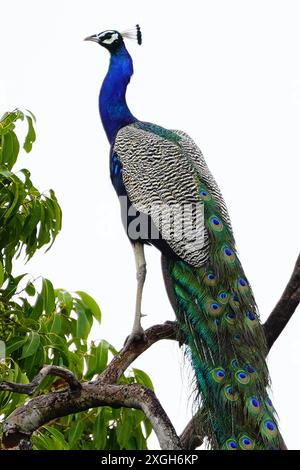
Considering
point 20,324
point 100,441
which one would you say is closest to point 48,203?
point 20,324

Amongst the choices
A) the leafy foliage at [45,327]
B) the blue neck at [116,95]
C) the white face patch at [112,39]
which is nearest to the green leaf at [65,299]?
the leafy foliage at [45,327]

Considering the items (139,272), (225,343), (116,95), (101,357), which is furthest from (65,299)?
(116,95)

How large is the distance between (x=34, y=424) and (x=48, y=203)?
1299 mm

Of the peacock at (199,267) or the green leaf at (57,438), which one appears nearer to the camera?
the green leaf at (57,438)

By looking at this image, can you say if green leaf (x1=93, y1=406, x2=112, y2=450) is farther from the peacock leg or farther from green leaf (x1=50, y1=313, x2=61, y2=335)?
the peacock leg

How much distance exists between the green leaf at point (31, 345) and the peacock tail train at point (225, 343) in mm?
848

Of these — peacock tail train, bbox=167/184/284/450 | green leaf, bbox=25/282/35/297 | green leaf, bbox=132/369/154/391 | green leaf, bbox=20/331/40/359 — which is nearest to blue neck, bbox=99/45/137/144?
peacock tail train, bbox=167/184/284/450

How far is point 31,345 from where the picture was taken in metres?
5.07

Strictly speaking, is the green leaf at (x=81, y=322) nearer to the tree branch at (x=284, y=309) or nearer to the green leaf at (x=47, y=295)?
the green leaf at (x=47, y=295)

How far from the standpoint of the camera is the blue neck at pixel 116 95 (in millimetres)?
6759

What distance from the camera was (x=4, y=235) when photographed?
539 centimetres

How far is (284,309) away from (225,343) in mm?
447

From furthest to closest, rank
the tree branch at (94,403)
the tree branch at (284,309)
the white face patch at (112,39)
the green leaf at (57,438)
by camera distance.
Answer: the white face patch at (112,39) < the tree branch at (284,309) < the green leaf at (57,438) < the tree branch at (94,403)

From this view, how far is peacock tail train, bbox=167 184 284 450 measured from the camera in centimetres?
514
